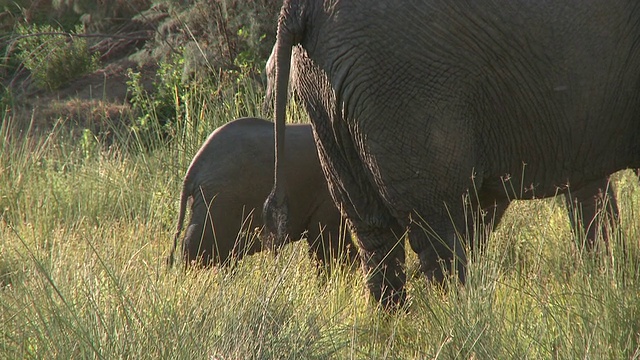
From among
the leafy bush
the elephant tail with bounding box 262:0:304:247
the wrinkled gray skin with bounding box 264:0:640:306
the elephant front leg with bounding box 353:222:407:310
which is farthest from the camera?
the leafy bush

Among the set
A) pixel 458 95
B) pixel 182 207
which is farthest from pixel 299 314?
pixel 182 207

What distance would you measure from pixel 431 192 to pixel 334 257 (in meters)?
1.41

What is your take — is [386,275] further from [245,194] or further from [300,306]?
[245,194]

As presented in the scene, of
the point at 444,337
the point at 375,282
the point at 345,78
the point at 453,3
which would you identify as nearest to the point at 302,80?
the point at 345,78

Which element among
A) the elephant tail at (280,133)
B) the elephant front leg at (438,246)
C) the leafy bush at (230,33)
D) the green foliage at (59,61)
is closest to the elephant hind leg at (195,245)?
the elephant tail at (280,133)

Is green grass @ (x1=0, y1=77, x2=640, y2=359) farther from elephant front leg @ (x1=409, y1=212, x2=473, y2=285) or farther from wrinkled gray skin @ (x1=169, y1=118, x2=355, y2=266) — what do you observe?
wrinkled gray skin @ (x1=169, y1=118, x2=355, y2=266)

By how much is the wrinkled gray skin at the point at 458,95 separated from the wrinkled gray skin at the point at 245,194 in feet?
2.66

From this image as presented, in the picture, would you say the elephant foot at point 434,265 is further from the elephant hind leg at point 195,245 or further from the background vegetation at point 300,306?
the elephant hind leg at point 195,245

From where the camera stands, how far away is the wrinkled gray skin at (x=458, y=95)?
13.8 feet

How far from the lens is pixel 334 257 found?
18.6ft

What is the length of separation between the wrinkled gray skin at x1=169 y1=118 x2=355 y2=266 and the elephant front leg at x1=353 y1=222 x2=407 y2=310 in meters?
0.36

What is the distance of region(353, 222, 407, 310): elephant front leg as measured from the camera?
484 cm

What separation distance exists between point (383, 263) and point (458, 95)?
1038 mm

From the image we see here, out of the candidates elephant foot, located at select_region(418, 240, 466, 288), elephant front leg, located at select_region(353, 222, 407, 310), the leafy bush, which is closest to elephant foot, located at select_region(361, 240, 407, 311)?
elephant front leg, located at select_region(353, 222, 407, 310)
